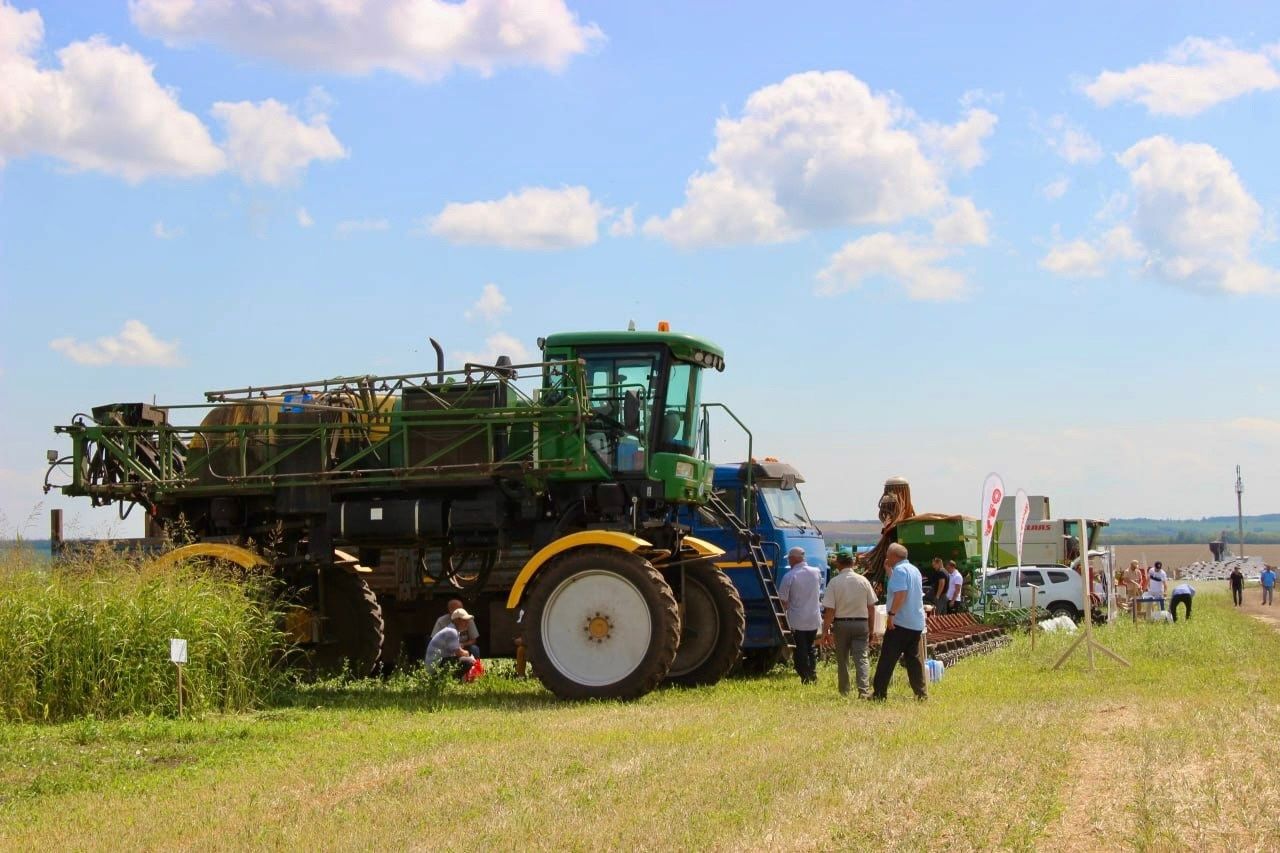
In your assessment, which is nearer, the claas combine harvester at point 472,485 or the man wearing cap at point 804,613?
the claas combine harvester at point 472,485

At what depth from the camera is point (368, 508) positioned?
1623cm

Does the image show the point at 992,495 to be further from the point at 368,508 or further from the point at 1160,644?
the point at 368,508

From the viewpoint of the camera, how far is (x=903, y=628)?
46.9 feet

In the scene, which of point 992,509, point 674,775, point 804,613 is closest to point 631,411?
point 804,613

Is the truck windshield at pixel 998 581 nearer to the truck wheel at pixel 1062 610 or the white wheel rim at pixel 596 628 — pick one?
the truck wheel at pixel 1062 610

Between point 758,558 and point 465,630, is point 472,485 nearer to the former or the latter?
point 465,630

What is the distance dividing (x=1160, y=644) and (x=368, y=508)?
1179cm

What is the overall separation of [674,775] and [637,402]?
24.2ft

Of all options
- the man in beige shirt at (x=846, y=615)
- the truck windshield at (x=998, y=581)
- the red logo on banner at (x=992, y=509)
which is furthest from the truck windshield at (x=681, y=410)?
the truck windshield at (x=998, y=581)

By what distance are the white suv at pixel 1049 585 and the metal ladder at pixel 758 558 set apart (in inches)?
625

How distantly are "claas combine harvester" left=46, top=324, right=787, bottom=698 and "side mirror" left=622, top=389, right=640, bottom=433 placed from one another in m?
0.03

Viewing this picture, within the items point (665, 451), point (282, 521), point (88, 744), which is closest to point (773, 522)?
point (665, 451)

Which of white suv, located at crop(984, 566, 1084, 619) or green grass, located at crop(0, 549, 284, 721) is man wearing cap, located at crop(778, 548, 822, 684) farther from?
white suv, located at crop(984, 566, 1084, 619)

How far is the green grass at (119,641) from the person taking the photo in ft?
43.3
